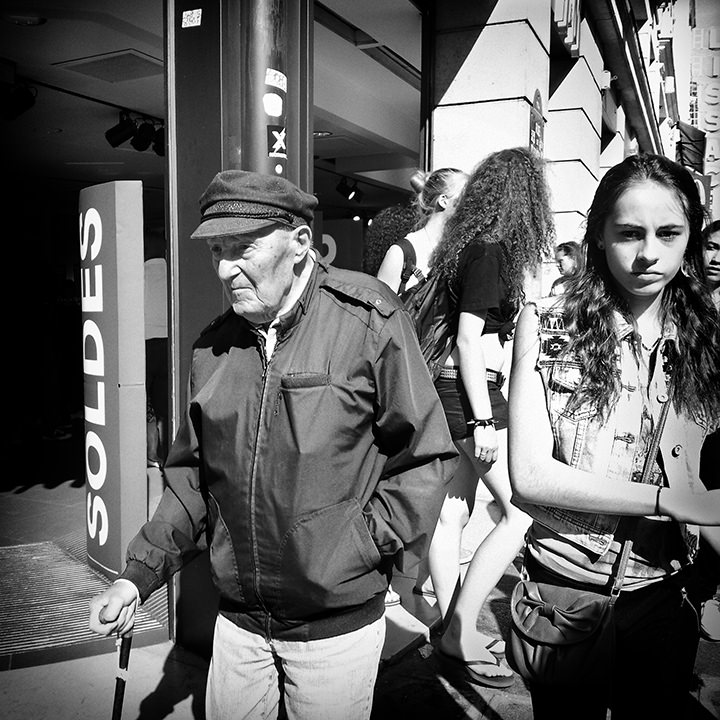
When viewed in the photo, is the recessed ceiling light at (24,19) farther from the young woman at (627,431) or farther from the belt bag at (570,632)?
the belt bag at (570,632)

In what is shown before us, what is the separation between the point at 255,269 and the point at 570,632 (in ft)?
3.64

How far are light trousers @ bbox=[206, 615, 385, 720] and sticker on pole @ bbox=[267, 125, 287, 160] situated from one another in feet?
5.83

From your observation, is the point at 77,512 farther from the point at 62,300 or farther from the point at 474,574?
the point at 62,300

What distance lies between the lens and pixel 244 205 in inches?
69.2

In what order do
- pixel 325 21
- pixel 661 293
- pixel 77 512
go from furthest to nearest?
pixel 325 21
pixel 77 512
pixel 661 293

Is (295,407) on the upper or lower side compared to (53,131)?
lower

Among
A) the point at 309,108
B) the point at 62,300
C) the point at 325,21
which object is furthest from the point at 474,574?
the point at 62,300

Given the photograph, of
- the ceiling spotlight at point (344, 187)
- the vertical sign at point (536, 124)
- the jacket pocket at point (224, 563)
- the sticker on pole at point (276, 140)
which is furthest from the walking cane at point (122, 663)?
the ceiling spotlight at point (344, 187)

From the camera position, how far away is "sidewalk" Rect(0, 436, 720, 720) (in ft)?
9.22

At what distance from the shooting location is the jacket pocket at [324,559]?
171cm

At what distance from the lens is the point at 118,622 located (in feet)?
5.71

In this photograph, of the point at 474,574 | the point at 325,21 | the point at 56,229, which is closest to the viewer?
the point at 474,574

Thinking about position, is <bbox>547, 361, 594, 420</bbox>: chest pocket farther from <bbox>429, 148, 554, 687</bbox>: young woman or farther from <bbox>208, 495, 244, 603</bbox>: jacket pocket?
<bbox>429, 148, 554, 687</bbox>: young woman

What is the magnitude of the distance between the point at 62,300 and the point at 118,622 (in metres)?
8.46
